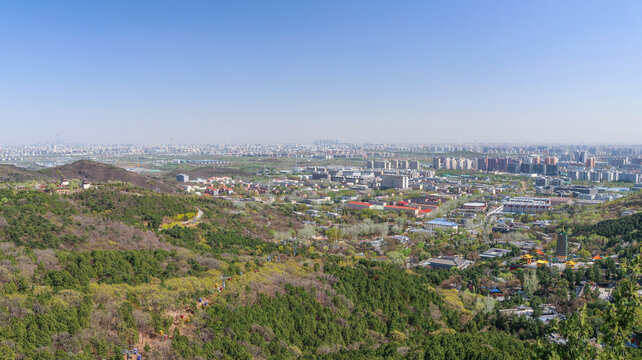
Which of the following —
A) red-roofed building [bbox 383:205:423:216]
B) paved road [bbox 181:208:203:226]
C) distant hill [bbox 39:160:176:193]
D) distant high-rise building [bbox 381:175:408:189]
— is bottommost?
red-roofed building [bbox 383:205:423:216]

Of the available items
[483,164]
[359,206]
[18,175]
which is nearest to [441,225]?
[359,206]

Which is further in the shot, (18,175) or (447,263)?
(18,175)

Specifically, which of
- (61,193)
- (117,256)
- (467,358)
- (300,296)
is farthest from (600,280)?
(61,193)

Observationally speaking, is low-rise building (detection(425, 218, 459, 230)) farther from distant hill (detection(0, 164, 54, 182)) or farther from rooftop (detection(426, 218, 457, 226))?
distant hill (detection(0, 164, 54, 182))

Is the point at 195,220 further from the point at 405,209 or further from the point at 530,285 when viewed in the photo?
the point at 405,209

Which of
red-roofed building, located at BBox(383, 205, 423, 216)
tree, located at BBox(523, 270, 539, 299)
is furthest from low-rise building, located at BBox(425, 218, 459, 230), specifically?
tree, located at BBox(523, 270, 539, 299)

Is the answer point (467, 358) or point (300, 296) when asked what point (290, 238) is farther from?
point (467, 358)

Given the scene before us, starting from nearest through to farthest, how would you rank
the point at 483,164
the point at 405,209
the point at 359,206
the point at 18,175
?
the point at 18,175 → the point at 405,209 → the point at 359,206 → the point at 483,164

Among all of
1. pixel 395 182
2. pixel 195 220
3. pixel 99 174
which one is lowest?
pixel 395 182

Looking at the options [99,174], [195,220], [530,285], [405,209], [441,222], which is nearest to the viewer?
[530,285]

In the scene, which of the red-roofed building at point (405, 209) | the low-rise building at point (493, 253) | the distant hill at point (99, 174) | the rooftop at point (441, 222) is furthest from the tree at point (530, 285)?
the distant hill at point (99, 174)

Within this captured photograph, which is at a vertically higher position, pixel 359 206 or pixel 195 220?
pixel 195 220
